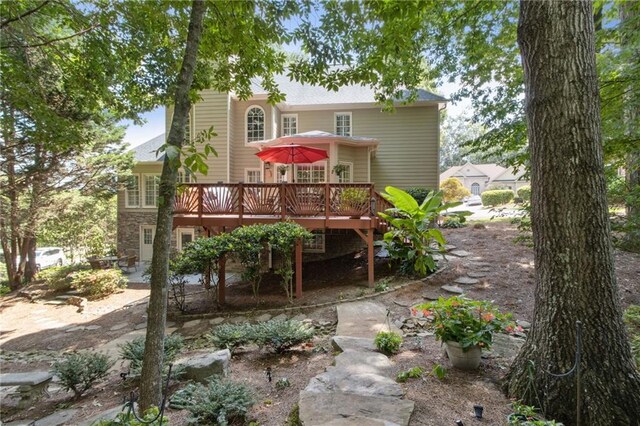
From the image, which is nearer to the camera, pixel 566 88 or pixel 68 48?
pixel 566 88

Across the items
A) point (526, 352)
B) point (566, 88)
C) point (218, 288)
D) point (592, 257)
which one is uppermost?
point (566, 88)

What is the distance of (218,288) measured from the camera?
300 inches

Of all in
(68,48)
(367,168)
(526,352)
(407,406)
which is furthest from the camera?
(367,168)

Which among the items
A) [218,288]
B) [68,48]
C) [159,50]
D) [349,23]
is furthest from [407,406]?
[68,48]

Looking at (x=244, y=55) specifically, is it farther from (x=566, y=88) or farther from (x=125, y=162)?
(x=125, y=162)

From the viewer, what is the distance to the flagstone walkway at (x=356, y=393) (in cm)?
226

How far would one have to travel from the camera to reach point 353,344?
3945mm

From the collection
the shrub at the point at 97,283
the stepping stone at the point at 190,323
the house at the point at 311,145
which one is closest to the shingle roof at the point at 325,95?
the house at the point at 311,145

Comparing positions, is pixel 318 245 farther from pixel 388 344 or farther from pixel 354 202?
pixel 388 344

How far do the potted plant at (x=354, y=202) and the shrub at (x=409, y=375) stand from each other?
4804 mm

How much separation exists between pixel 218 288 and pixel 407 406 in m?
6.14

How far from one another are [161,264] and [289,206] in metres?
5.37

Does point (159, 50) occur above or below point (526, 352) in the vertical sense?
above

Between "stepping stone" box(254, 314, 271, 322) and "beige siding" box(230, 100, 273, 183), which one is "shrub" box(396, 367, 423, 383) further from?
"beige siding" box(230, 100, 273, 183)
